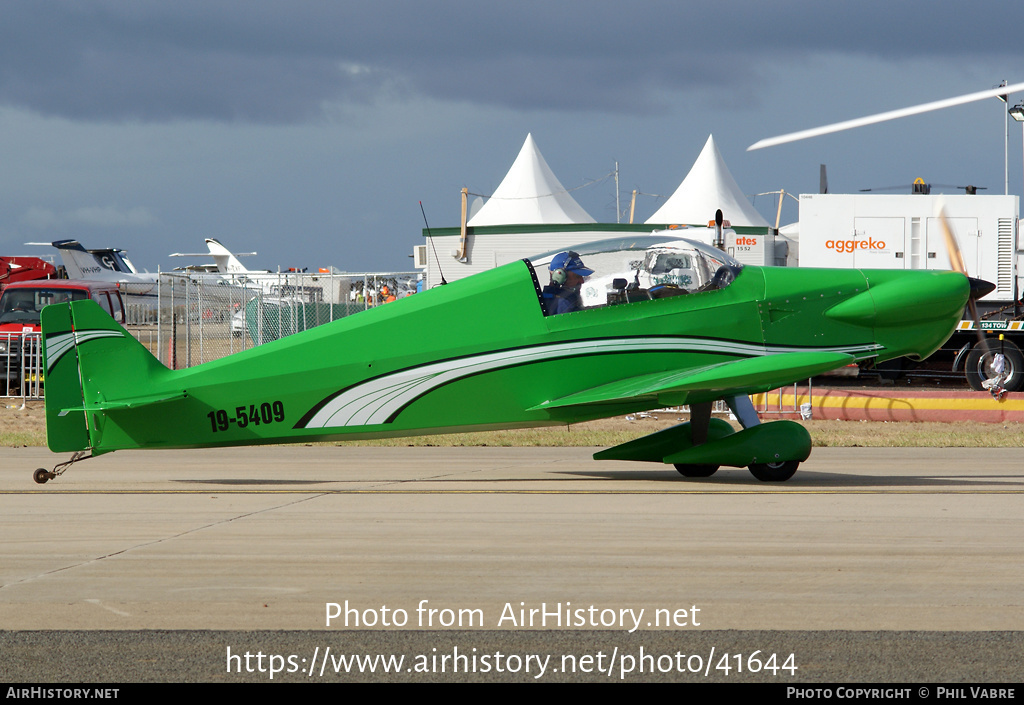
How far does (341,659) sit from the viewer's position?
4.23 metres

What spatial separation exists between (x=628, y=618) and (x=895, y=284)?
19.9ft

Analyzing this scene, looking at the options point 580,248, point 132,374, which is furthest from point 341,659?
point 580,248

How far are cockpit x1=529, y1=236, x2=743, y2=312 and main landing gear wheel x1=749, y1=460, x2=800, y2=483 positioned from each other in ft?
5.65

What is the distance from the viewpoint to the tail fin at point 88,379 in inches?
328

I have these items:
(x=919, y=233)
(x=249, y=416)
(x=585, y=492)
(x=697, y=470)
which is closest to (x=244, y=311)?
(x=919, y=233)

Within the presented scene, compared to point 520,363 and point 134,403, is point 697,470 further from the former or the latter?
point 134,403

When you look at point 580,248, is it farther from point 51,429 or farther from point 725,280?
point 51,429

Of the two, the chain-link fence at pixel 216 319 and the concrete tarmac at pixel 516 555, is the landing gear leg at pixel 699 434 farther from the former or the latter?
the chain-link fence at pixel 216 319

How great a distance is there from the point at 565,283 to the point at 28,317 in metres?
17.9

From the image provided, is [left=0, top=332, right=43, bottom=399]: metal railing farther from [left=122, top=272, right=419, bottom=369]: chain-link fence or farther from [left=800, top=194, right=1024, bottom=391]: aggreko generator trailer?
[left=800, top=194, right=1024, bottom=391]: aggreko generator trailer

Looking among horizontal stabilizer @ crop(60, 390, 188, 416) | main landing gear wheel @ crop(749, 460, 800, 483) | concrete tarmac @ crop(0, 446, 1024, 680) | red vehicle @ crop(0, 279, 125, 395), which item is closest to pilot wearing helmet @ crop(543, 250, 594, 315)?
concrete tarmac @ crop(0, 446, 1024, 680)

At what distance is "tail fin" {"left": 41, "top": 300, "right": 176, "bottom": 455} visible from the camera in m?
8.32

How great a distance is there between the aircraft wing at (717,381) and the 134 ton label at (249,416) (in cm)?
227
